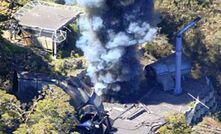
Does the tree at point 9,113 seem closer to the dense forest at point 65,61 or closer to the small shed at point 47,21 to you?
the dense forest at point 65,61

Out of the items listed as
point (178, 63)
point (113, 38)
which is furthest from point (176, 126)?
point (178, 63)

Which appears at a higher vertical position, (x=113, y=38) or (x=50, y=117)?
(x=113, y=38)

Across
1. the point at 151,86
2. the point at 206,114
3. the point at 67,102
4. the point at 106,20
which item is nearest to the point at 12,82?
the point at 67,102

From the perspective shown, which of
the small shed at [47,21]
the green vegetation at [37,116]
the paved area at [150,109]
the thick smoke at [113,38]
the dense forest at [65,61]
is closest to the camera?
the green vegetation at [37,116]

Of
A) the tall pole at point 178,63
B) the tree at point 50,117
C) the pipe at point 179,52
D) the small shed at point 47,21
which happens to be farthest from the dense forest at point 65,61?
the tall pole at point 178,63

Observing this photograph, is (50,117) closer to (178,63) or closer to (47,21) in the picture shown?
(47,21)

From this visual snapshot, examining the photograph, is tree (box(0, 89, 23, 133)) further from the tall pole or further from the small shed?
the tall pole
